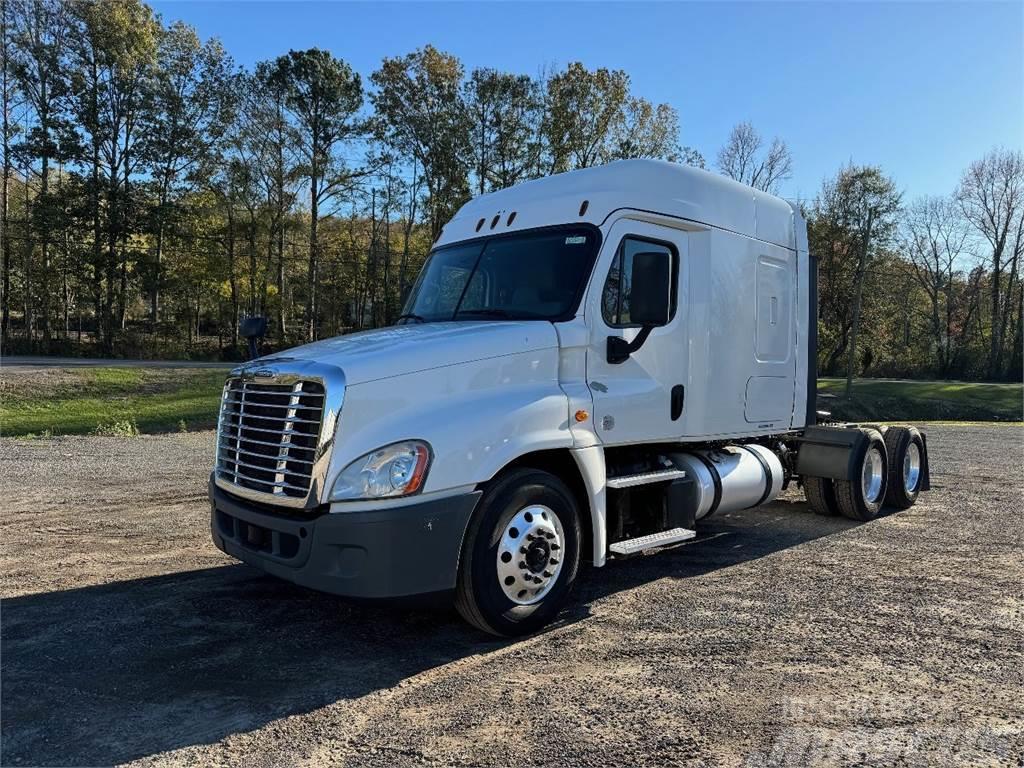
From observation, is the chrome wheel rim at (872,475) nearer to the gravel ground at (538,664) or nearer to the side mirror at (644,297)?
the gravel ground at (538,664)

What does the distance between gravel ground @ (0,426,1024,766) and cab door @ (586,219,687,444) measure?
1299mm

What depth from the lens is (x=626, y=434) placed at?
527cm

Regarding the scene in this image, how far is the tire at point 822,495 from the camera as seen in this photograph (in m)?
8.16

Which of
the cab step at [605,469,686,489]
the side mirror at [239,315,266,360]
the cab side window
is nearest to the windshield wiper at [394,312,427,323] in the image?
the side mirror at [239,315,266,360]

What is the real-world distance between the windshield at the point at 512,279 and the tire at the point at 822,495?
4.67 metres

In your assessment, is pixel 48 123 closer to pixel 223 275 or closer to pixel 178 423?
pixel 223 275

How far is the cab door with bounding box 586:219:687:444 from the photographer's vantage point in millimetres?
5023

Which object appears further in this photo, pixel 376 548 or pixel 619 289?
pixel 619 289

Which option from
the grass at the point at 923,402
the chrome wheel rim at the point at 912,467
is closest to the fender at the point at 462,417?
the chrome wheel rim at the point at 912,467

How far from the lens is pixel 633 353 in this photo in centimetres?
525

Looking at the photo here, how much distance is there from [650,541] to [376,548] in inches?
89.0

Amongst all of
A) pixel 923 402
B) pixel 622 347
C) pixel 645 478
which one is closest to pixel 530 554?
pixel 645 478

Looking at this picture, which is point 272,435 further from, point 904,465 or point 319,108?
point 319,108

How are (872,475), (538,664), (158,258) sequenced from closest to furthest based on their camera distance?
(538,664) < (872,475) < (158,258)
